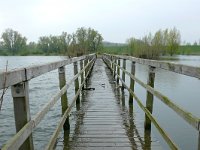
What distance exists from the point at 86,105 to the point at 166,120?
253 cm

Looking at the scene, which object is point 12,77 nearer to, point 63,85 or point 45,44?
point 63,85

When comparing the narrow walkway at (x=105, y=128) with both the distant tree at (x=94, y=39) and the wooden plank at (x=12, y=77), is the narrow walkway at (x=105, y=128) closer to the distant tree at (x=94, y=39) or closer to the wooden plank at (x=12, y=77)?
the wooden plank at (x=12, y=77)

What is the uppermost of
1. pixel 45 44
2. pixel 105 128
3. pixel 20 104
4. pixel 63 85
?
pixel 45 44

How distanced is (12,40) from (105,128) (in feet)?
310

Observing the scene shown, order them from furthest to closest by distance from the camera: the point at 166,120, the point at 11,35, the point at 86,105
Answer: the point at 11,35
the point at 166,120
the point at 86,105

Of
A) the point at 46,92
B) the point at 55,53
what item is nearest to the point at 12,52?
the point at 55,53

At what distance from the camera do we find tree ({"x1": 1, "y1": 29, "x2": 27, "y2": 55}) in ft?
297

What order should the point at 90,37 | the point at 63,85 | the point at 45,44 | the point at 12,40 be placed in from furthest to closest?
the point at 45,44, the point at 12,40, the point at 90,37, the point at 63,85

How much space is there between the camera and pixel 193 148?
536 centimetres

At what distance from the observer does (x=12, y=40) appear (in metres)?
91.7

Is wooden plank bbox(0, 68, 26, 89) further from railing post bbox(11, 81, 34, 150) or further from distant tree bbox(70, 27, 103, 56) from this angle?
distant tree bbox(70, 27, 103, 56)

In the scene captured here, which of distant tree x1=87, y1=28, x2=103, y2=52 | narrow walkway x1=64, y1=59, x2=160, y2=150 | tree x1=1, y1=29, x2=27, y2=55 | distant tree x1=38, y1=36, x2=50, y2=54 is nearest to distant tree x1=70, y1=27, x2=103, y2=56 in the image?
distant tree x1=87, y1=28, x2=103, y2=52

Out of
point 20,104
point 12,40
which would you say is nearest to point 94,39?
point 12,40

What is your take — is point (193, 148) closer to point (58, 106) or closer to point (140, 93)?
point (58, 106)
